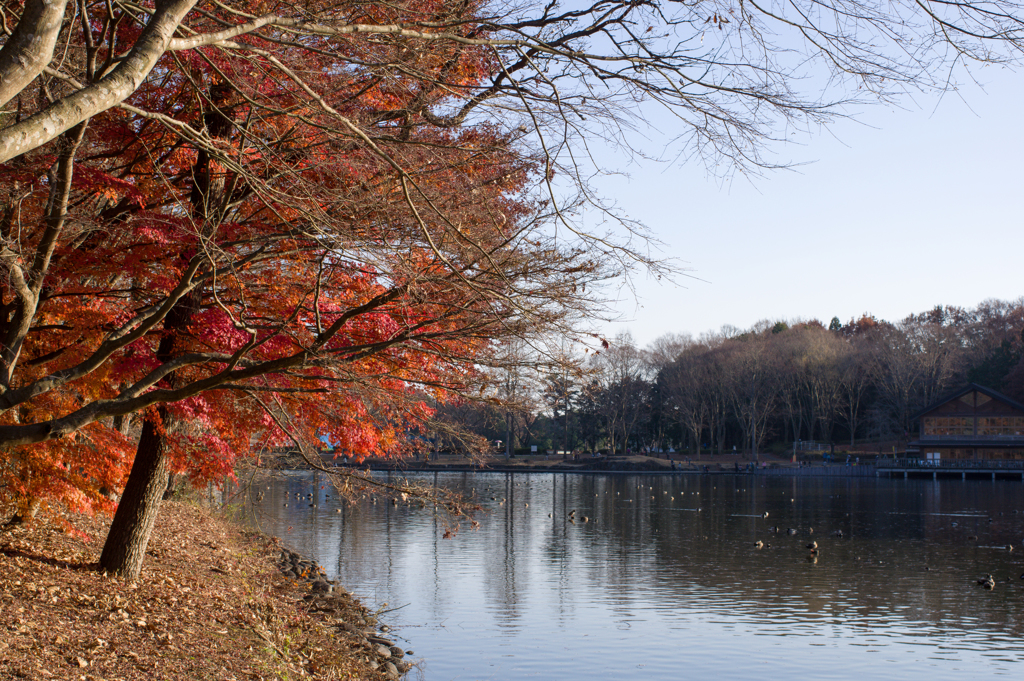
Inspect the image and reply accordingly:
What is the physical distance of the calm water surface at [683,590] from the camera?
41.6ft

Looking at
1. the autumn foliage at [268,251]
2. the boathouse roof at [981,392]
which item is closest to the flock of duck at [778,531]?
the autumn foliage at [268,251]

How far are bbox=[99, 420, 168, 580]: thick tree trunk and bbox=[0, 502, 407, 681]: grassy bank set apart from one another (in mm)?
284

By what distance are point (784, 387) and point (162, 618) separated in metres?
77.0

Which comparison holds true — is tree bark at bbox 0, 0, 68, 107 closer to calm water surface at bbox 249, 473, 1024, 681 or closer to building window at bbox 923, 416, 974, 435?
calm water surface at bbox 249, 473, 1024, 681

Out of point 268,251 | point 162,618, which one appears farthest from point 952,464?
point 268,251

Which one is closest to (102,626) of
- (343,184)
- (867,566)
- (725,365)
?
(343,184)

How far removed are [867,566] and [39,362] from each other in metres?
20.5

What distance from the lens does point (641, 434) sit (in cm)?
8638

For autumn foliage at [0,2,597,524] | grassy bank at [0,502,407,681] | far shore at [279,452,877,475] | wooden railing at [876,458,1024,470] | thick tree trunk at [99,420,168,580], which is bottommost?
far shore at [279,452,877,475]

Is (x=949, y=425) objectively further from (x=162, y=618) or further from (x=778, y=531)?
(x=162, y=618)

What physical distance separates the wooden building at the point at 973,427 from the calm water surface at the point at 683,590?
34986 millimetres

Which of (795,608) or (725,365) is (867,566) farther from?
(725,365)

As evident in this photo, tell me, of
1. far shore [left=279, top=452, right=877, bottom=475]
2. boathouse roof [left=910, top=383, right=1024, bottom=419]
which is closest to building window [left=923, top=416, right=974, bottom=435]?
boathouse roof [left=910, top=383, right=1024, bottom=419]

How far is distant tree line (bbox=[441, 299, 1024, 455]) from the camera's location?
77000mm
